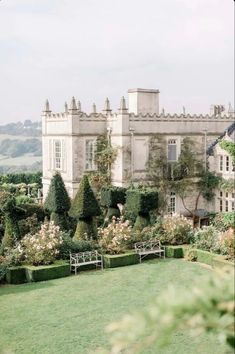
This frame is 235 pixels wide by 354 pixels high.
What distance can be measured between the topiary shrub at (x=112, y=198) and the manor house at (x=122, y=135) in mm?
3439

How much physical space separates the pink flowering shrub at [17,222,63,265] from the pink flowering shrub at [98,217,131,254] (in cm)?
185

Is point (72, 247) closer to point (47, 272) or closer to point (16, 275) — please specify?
point (47, 272)

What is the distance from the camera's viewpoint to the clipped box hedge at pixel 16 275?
55.5 ft

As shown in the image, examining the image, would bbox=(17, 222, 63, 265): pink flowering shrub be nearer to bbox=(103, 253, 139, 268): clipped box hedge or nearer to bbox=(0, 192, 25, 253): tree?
bbox=(0, 192, 25, 253): tree

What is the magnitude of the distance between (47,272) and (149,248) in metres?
4.69

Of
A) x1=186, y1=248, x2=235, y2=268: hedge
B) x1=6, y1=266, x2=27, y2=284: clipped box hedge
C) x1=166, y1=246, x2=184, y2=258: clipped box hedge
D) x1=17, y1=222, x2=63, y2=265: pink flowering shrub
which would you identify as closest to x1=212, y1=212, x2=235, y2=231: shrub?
x1=186, y1=248, x2=235, y2=268: hedge

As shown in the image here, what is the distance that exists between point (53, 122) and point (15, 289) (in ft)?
45.1

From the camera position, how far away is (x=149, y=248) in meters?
20.3

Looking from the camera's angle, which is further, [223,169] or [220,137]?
[220,137]

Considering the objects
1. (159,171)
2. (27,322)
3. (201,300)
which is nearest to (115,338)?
(201,300)

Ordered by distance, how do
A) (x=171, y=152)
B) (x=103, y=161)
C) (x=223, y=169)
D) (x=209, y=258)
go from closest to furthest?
1. (x=209, y=258)
2. (x=103, y=161)
3. (x=223, y=169)
4. (x=171, y=152)

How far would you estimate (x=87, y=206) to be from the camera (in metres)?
20.2

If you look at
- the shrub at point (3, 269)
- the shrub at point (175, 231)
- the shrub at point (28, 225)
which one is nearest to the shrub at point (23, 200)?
the shrub at point (28, 225)

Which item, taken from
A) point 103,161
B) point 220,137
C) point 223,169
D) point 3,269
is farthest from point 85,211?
point 220,137
